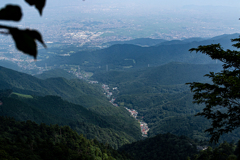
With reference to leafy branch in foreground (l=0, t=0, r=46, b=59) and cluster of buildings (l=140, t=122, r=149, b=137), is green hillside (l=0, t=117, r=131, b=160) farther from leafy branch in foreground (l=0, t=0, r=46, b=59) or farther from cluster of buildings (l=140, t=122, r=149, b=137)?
cluster of buildings (l=140, t=122, r=149, b=137)

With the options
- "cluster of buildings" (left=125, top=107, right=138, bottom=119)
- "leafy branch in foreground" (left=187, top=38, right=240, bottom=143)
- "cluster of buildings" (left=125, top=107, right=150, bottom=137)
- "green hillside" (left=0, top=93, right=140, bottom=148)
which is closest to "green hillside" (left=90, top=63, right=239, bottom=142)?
"cluster of buildings" (left=125, top=107, right=138, bottom=119)

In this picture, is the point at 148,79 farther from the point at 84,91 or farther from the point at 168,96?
the point at 84,91

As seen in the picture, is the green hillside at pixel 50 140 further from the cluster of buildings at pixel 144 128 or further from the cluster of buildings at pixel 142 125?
the cluster of buildings at pixel 142 125

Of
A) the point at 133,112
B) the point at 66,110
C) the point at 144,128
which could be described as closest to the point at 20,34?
the point at 66,110

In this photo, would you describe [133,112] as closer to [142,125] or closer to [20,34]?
[142,125]

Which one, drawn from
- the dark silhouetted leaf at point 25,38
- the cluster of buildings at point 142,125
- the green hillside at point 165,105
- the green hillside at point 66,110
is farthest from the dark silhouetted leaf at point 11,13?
the cluster of buildings at point 142,125
